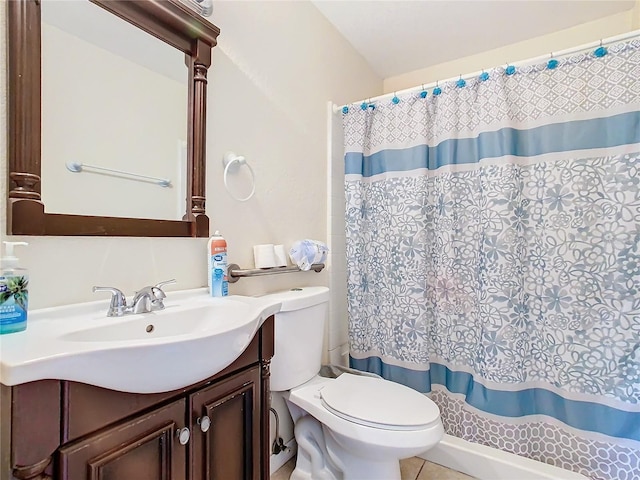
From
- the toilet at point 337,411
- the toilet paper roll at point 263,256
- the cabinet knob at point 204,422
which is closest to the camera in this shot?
the cabinet knob at point 204,422

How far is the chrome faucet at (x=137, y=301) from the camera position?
2.97 feet

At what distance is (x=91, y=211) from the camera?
3.05ft

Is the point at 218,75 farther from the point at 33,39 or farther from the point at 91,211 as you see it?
the point at 91,211

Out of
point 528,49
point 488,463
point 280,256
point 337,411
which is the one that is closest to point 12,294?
point 280,256

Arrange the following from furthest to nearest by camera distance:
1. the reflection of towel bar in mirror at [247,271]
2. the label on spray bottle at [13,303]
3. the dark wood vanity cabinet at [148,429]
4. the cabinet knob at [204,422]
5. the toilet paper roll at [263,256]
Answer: the toilet paper roll at [263,256] < the reflection of towel bar in mirror at [247,271] < the cabinet knob at [204,422] < the label on spray bottle at [13,303] < the dark wood vanity cabinet at [148,429]

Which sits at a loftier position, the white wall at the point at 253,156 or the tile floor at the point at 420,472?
the white wall at the point at 253,156

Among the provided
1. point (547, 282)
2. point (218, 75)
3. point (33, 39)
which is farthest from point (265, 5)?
point (547, 282)

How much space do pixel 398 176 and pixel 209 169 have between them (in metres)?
1.00

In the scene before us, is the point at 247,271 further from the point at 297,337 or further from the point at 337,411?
the point at 337,411

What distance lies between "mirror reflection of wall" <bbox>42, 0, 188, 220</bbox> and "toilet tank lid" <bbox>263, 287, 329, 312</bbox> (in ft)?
1.57

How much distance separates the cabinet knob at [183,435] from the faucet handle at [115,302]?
1.11 ft

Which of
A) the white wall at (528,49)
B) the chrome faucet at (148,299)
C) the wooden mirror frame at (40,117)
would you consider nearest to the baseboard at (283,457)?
the chrome faucet at (148,299)

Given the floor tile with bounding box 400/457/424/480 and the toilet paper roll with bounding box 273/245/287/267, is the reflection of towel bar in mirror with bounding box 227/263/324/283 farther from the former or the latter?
the floor tile with bounding box 400/457/424/480

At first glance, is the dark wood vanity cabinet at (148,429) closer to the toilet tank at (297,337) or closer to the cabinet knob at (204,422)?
the cabinet knob at (204,422)
